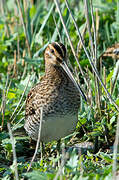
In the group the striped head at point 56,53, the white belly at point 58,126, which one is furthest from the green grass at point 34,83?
the striped head at point 56,53

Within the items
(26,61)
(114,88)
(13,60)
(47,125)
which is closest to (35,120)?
(47,125)

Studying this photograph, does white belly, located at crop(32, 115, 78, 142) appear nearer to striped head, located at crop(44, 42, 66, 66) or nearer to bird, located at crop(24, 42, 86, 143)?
bird, located at crop(24, 42, 86, 143)

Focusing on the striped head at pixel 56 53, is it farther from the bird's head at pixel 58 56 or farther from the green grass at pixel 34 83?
the green grass at pixel 34 83

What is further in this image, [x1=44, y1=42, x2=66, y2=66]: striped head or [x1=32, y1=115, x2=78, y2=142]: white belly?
[x1=44, y1=42, x2=66, y2=66]: striped head

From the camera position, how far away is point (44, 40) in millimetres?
5664

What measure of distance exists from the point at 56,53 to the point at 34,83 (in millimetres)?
1161

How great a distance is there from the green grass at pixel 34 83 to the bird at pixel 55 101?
0.20 metres

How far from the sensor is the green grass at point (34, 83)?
3.22 m

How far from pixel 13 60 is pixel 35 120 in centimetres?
191

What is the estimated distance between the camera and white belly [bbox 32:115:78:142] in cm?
371

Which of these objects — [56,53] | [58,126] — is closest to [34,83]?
[56,53]

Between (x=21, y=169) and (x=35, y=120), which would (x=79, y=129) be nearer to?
(x=35, y=120)

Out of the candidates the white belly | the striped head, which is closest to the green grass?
the white belly

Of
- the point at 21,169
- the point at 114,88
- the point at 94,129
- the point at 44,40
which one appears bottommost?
the point at 21,169
